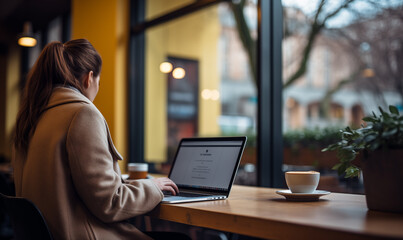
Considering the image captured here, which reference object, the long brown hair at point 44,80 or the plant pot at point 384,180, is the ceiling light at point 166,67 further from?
the plant pot at point 384,180

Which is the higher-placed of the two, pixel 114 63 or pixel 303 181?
pixel 114 63

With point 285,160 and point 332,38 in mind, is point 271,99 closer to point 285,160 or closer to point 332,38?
point 285,160

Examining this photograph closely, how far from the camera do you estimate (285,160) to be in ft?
9.89

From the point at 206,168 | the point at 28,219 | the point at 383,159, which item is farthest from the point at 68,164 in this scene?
the point at 383,159

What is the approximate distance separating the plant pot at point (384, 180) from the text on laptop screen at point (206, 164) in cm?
53

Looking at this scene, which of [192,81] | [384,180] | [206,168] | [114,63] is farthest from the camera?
[192,81]

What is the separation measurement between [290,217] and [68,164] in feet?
2.43

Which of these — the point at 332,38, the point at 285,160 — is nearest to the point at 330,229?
the point at 285,160

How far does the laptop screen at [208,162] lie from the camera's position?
170 cm

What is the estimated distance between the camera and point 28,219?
52.2 inches

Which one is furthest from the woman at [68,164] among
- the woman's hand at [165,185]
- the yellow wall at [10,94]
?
the yellow wall at [10,94]

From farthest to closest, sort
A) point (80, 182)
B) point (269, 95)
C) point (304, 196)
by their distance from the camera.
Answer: point (269, 95) → point (304, 196) → point (80, 182)

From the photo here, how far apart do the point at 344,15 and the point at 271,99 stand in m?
1.10

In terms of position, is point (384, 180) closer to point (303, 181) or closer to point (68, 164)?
point (303, 181)
